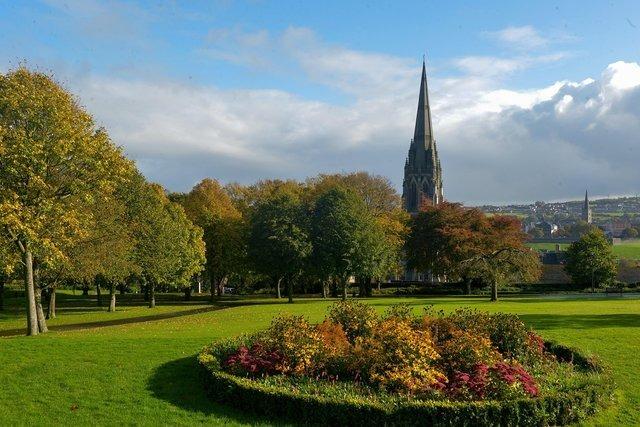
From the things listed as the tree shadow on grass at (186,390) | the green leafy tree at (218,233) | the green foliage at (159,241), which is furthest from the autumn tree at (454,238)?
the tree shadow on grass at (186,390)

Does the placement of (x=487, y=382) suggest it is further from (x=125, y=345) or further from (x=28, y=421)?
(x=125, y=345)

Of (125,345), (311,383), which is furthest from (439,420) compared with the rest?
(125,345)

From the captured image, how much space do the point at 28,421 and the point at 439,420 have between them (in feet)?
28.4

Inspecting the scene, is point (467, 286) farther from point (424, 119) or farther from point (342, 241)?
point (424, 119)

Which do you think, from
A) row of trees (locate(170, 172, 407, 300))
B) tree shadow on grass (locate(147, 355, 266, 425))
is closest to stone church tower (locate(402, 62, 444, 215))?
row of trees (locate(170, 172, 407, 300))

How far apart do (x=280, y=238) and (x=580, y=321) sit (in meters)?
30.7

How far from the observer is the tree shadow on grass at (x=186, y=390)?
12766 mm

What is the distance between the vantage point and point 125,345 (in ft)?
68.0

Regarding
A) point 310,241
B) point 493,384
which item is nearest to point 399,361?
point 493,384

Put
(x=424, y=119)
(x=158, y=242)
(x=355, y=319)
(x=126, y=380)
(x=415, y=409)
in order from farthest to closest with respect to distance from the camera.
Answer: (x=424, y=119) < (x=158, y=242) < (x=355, y=319) < (x=126, y=380) < (x=415, y=409)

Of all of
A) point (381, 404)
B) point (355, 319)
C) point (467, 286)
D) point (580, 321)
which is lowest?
point (467, 286)

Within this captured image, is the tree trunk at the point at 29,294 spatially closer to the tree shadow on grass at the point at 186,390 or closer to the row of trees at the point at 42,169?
the row of trees at the point at 42,169

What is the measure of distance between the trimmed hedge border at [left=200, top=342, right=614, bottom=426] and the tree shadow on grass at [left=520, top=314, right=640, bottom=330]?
14.2 m

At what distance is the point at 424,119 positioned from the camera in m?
143
